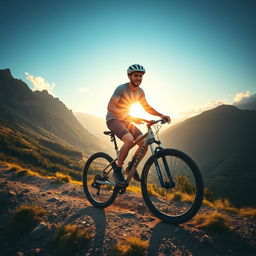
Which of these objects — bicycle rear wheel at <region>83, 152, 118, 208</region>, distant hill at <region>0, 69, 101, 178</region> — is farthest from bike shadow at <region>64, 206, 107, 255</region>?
distant hill at <region>0, 69, 101, 178</region>

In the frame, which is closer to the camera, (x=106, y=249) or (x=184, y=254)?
(x=184, y=254)

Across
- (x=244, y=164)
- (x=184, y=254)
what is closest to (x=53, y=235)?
(x=184, y=254)

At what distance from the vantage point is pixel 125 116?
16.0ft

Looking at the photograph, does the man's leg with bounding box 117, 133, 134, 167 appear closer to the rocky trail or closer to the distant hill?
the rocky trail

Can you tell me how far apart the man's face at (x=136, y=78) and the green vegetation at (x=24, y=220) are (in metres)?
4.29

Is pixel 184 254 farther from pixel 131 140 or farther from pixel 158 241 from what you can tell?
pixel 131 140

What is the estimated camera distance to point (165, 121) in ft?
14.8

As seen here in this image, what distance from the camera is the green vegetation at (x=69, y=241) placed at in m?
3.14

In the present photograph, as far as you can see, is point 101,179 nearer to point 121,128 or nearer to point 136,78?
point 121,128

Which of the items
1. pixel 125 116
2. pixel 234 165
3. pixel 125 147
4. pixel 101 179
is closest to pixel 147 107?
pixel 125 116

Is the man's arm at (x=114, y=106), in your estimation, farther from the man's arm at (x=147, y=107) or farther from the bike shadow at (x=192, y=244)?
the bike shadow at (x=192, y=244)

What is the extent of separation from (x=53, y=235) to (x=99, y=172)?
2437 millimetres

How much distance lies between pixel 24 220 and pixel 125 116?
143 inches

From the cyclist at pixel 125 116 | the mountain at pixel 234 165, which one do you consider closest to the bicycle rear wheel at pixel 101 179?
the cyclist at pixel 125 116
